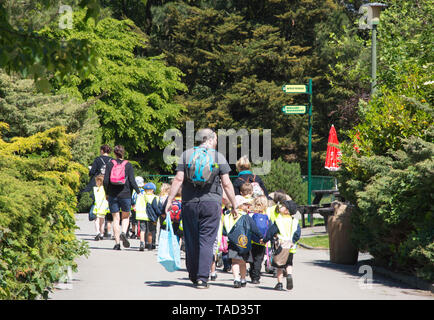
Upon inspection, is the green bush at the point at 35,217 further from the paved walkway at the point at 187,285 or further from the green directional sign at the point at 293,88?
the green directional sign at the point at 293,88

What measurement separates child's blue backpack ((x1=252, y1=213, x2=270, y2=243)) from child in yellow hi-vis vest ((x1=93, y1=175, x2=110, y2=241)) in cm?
647

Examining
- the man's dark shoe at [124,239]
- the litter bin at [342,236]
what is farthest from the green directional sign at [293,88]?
the man's dark shoe at [124,239]

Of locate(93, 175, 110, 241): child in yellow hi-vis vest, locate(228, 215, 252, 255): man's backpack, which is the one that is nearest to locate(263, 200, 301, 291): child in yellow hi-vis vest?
locate(228, 215, 252, 255): man's backpack

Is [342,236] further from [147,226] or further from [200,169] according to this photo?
[200,169]

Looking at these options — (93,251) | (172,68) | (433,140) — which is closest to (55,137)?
(93,251)

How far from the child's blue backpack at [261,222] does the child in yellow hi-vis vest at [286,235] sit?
4.7 inches

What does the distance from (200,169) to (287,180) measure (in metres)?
19.7

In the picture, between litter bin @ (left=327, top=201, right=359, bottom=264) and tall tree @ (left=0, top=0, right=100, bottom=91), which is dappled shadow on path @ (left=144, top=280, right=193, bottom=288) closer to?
litter bin @ (left=327, top=201, right=359, bottom=264)

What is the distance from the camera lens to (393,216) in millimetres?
10648

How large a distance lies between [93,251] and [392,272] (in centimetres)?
536

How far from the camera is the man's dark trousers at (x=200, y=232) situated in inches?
360

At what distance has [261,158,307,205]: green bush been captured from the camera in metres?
28.6

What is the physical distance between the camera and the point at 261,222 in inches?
399

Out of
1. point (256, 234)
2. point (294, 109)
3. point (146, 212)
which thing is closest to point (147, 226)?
point (146, 212)
